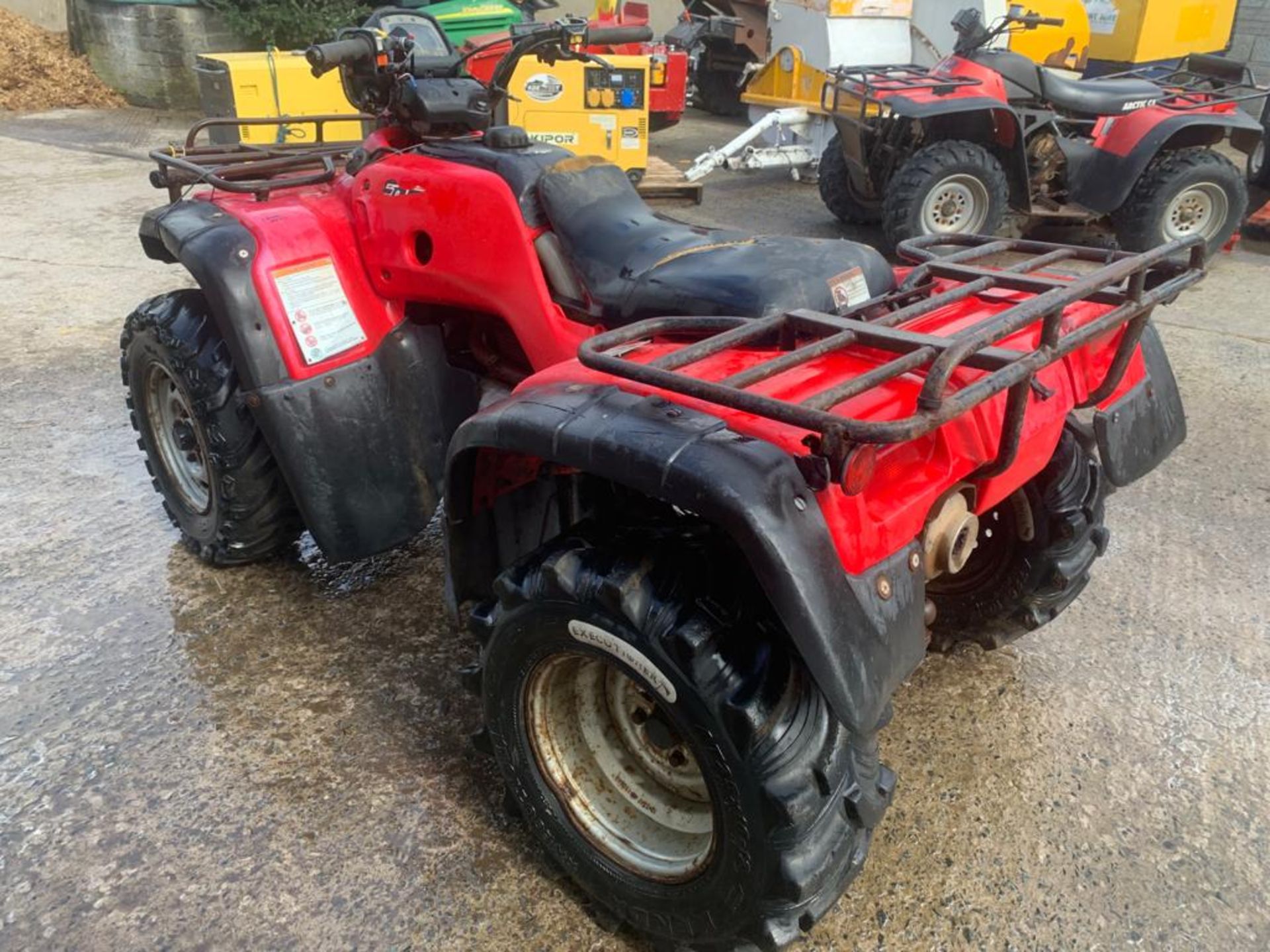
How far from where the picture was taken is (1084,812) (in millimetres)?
2340

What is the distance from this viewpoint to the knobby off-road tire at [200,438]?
113 inches

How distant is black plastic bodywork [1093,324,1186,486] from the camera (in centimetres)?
223

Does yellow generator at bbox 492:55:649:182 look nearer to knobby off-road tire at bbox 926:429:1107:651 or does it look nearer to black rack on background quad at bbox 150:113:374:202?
black rack on background quad at bbox 150:113:374:202

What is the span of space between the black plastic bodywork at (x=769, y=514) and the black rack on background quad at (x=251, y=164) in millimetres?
1650

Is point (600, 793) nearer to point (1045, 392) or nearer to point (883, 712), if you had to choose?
point (883, 712)

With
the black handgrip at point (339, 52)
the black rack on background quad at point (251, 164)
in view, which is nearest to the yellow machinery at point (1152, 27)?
the black rack on background quad at point (251, 164)

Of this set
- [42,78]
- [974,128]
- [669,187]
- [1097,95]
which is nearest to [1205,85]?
[1097,95]

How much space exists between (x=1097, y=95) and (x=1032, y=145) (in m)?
0.53

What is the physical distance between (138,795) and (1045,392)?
2134 mm

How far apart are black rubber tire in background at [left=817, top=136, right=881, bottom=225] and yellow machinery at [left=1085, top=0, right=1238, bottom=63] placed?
5.44 metres

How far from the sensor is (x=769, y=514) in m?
1.50

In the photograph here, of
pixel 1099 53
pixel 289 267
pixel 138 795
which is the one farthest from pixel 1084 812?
pixel 1099 53

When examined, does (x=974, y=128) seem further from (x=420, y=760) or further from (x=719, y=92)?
(x=719, y=92)

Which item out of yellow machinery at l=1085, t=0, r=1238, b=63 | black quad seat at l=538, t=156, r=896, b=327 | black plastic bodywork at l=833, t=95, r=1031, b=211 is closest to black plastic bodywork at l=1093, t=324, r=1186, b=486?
black quad seat at l=538, t=156, r=896, b=327
